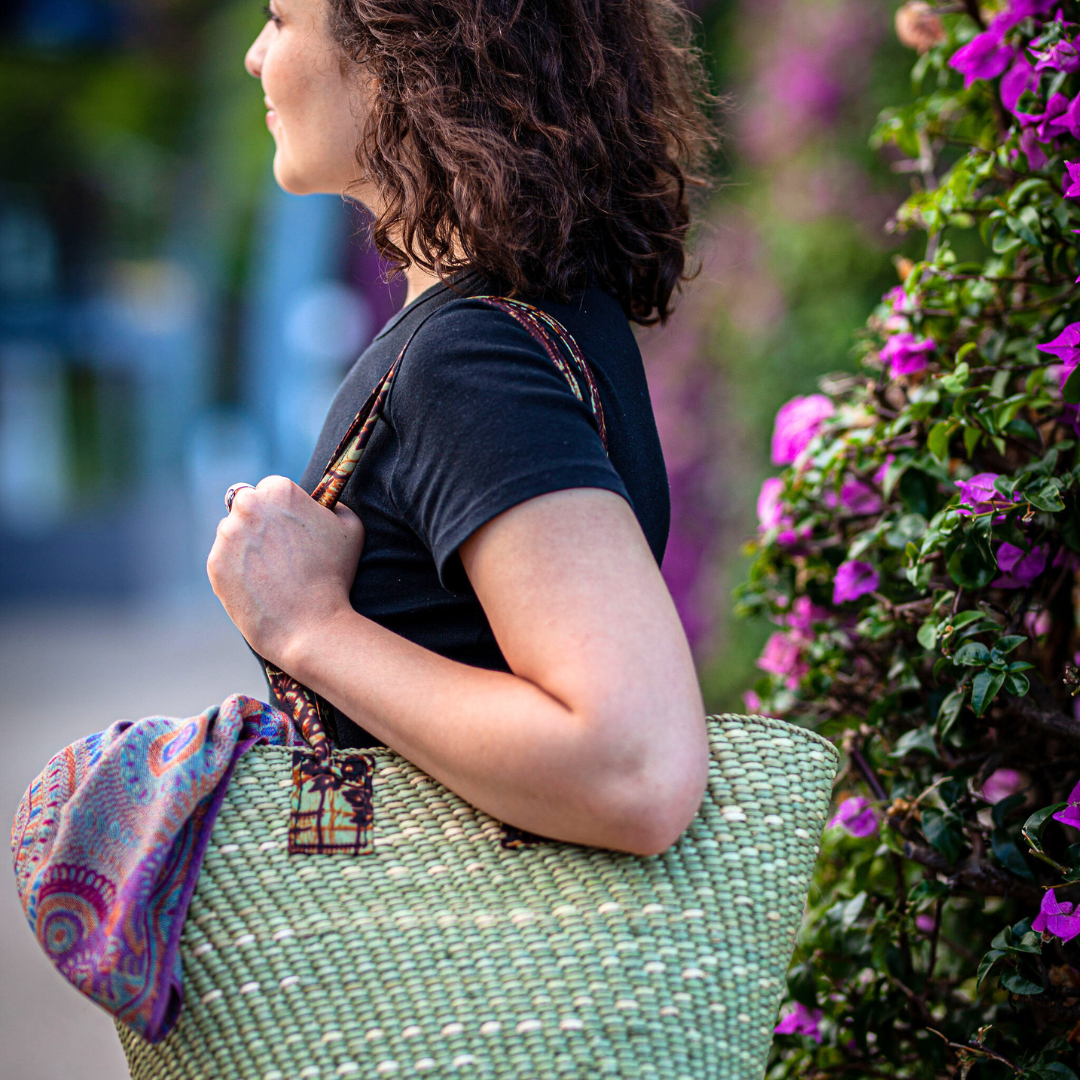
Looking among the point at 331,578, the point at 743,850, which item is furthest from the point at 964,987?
the point at 331,578

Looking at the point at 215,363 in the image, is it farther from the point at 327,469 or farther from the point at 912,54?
the point at 327,469

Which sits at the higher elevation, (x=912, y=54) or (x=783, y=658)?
(x=912, y=54)

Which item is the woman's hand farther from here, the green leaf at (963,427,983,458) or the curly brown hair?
the green leaf at (963,427,983,458)

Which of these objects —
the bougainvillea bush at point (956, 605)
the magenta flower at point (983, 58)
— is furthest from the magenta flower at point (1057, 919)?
the magenta flower at point (983, 58)

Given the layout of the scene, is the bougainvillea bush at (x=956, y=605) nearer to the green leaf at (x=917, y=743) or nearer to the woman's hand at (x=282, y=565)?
the green leaf at (x=917, y=743)

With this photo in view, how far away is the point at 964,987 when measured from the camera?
1.59m

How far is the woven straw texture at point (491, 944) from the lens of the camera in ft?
3.00

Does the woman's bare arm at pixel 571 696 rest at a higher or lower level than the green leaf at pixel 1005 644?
higher

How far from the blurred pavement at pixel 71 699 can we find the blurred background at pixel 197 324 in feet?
0.05

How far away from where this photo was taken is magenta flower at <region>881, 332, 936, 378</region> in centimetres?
150

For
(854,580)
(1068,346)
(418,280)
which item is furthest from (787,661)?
(418,280)

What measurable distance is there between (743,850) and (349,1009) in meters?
0.39

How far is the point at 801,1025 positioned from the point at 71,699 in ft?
16.7

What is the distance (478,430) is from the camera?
0.94 m
